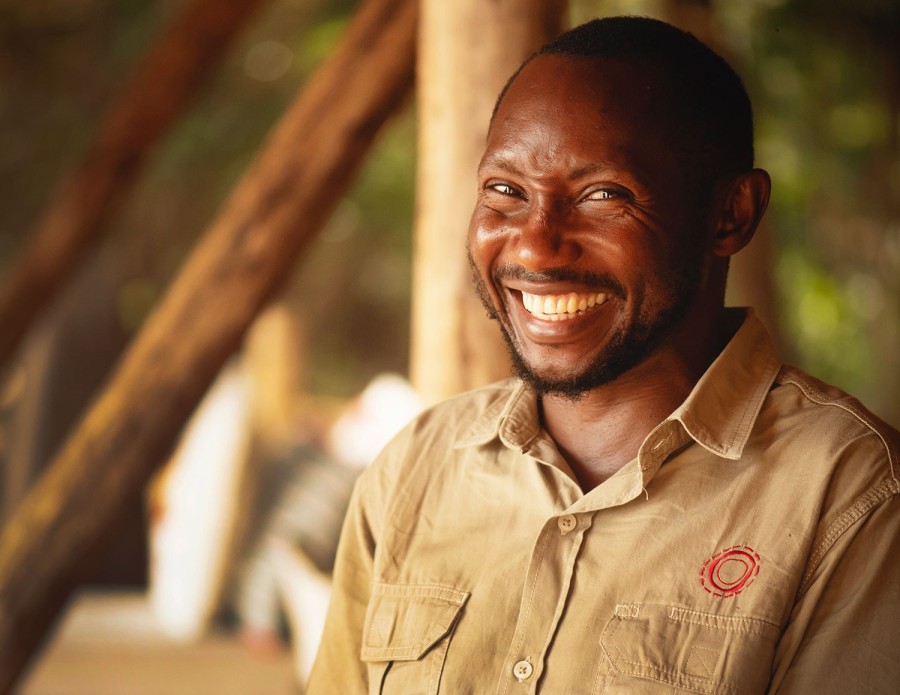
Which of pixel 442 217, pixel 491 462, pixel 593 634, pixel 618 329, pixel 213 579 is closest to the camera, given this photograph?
pixel 593 634

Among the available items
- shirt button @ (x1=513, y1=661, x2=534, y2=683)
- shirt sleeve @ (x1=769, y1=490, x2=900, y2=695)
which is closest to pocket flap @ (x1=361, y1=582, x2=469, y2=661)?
shirt button @ (x1=513, y1=661, x2=534, y2=683)

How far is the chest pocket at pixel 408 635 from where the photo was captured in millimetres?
1570

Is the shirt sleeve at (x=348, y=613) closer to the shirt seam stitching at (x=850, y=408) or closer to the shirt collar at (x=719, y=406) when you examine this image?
the shirt collar at (x=719, y=406)

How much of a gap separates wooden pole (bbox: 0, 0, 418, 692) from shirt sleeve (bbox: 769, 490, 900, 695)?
1.70 m

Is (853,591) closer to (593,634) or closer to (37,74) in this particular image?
(593,634)

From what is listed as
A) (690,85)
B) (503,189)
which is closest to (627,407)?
(503,189)

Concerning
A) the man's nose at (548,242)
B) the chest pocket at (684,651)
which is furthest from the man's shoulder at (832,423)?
the man's nose at (548,242)

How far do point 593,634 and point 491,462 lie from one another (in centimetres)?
35

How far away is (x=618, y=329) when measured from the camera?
5.08ft

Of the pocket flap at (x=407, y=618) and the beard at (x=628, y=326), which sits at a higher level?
the beard at (x=628, y=326)

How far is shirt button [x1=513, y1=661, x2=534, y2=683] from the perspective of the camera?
4.81ft

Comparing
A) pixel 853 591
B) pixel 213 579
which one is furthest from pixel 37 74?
pixel 853 591

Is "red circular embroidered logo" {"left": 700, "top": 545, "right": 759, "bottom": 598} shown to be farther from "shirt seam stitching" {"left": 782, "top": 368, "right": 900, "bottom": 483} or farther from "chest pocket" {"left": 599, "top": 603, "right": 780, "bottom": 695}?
"shirt seam stitching" {"left": 782, "top": 368, "right": 900, "bottom": 483}

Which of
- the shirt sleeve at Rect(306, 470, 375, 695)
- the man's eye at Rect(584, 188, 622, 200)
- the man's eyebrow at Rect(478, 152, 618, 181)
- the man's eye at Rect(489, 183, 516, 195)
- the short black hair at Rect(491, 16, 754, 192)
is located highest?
the short black hair at Rect(491, 16, 754, 192)
